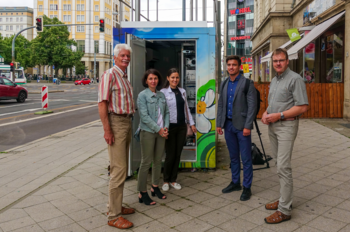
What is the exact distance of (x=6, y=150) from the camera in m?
8.26

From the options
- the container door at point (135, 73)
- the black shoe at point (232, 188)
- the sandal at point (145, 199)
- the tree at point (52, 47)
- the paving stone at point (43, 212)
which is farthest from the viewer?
the tree at point (52, 47)

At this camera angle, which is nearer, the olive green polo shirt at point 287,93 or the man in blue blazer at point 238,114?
the olive green polo shirt at point 287,93

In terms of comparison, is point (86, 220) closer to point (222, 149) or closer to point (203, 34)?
point (203, 34)

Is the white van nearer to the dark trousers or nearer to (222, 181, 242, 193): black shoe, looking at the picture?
the dark trousers

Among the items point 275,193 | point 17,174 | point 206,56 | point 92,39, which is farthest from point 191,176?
point 92,39

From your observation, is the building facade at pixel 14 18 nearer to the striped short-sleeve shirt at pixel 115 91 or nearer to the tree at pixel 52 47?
the tree at pixel 52 47

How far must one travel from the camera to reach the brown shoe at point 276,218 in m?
3.57

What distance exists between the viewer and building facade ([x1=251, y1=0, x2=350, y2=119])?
11.6m

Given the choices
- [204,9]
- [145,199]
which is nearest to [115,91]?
[145,199]

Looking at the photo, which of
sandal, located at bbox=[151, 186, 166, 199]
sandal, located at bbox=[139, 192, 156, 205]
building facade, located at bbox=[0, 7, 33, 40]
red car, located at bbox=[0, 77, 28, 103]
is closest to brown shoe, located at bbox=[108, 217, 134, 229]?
sandal, located at bbox=[139, 192, 156, 205]

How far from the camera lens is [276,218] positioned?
359 centimetres

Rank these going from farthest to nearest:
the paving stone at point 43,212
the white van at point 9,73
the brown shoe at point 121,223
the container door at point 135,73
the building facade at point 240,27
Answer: the building facade at point 240,27 → the white van at point 9,73 → the container door at point 135,73 → the paving stone at point 43,212 → the brown shoe at point 121,223

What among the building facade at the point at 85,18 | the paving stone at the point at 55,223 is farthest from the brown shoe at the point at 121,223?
the building facade at the point at 85,18

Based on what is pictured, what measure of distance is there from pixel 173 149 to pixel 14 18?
133m
